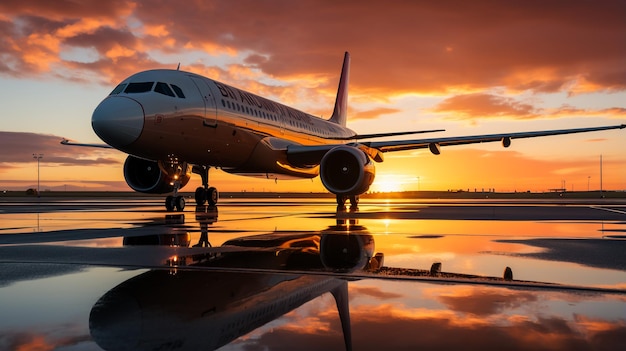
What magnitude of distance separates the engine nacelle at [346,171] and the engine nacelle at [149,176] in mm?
5329

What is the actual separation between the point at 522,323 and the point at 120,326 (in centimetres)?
268

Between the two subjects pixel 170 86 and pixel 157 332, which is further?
pixel 170 86

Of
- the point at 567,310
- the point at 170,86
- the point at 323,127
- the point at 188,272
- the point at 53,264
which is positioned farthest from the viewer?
the point at 323,127

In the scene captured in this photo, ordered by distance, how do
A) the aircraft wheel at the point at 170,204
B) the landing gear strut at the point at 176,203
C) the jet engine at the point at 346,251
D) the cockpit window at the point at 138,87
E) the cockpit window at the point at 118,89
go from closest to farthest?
the jet engine at the point at 346,251 → the cockpit window at the point at 138,87 → the cockpit window at the point at 118,89 → the landing gear strut at the point at 176,203 → the aircraft wheel at the point at 170,204

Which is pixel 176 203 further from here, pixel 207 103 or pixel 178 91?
pixel 178 91

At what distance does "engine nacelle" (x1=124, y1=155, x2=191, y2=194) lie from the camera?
21.5m

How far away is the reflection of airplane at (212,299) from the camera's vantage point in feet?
11.5

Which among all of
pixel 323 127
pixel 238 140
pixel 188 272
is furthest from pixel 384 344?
pixel 323 127

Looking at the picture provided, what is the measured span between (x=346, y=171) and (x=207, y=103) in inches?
214

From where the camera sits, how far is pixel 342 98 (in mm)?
38219

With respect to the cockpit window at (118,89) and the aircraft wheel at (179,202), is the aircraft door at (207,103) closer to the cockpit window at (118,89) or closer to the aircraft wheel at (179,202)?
the cockpit window at (118,89)

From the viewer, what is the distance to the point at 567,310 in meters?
4.20

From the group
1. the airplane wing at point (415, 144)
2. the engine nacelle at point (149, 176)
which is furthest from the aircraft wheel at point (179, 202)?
the airplane wing at point (415, 144)

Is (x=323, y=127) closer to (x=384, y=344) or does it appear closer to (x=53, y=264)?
(x=53, y=264)
